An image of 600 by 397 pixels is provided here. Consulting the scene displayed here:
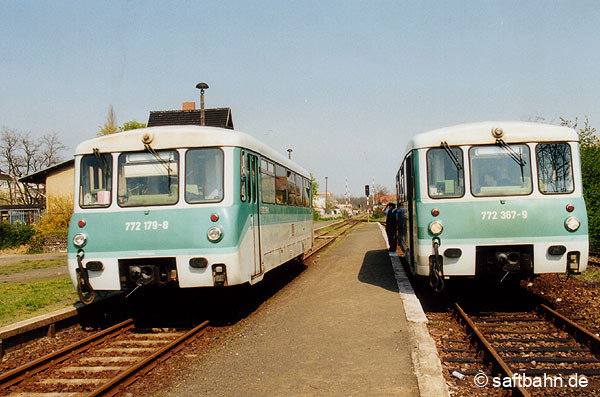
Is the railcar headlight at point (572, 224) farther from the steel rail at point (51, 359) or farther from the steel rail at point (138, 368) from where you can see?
the steel rail at point (51, 359)

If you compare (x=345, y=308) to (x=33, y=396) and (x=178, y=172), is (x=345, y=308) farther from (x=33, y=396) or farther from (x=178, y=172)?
(x=33, y=396)

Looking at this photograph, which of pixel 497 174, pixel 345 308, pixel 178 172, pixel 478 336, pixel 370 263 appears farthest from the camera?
pixel 370 263

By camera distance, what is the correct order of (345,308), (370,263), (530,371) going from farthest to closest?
(370,263), (345,308), (530,371)

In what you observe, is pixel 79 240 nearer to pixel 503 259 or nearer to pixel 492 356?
pixel 492 356

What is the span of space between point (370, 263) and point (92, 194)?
924cm

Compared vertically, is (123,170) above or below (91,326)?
above

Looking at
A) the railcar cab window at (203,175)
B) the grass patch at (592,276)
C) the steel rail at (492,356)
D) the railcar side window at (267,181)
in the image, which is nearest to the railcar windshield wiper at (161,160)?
the railcar cab window at (203,175)

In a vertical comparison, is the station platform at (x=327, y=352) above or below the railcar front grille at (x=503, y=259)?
below

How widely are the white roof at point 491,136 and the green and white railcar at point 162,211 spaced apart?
316 centimetres

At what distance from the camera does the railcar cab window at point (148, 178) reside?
7258 millimetres

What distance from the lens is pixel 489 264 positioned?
7.71m

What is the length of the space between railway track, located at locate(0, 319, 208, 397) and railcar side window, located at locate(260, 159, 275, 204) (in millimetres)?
2681

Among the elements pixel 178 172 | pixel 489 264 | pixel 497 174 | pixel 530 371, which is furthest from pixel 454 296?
pixel 178 172

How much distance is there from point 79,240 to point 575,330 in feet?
23.4
